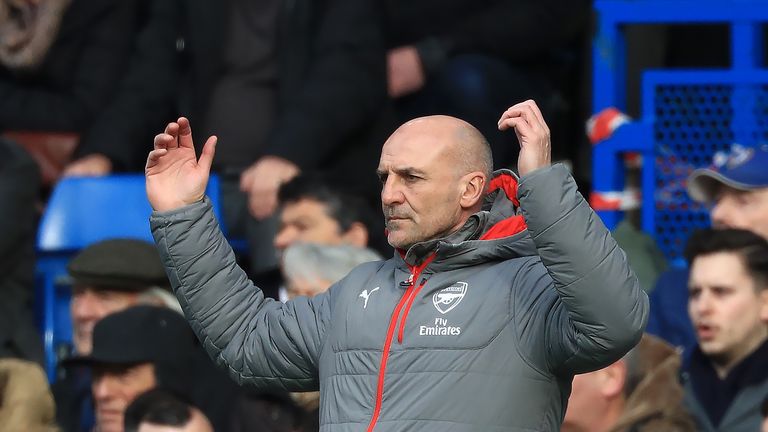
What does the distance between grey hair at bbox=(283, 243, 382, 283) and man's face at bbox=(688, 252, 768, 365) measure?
1126mm

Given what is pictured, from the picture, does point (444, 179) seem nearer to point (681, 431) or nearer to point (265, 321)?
point (265, 321)

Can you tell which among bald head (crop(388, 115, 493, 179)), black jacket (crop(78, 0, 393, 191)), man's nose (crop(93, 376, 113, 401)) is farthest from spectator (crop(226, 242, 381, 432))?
bald head (crop(388, 115, 493, 179))

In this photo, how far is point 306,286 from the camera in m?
6.05

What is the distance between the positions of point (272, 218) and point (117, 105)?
123 cm

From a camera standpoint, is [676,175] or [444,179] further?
[676,175]

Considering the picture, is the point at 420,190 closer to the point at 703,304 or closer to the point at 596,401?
the point at 596,401

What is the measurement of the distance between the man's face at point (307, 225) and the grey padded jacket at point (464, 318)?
2473 millimetres

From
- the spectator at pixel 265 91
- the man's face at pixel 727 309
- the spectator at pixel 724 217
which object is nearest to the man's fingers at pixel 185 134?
the man's face at pixel 727 309

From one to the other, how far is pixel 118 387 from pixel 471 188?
2396mm

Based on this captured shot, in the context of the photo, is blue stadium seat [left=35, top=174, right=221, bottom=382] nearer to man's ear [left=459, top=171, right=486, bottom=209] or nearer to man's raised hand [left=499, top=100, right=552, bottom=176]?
man's ear [left=459, top=171, right=486, bottom=209]

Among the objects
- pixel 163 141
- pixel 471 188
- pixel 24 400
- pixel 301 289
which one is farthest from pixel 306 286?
pixel 471 188

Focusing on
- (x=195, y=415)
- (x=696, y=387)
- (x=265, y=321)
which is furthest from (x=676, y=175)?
(x=265, y=321)

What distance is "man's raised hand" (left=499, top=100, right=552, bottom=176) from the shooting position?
3682mm

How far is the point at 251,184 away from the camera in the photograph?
278 inches
